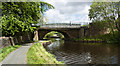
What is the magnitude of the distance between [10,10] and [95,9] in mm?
26153

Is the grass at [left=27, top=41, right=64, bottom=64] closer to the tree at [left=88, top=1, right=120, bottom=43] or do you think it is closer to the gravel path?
the gravel path

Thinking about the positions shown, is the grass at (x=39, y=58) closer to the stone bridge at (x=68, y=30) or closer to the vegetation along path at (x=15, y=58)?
the vegetation along path at (x=15, y=58)

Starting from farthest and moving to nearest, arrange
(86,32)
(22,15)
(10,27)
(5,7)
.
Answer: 1. (86,32)
2. (22,15)
3. (5,7)
4. (10,27)

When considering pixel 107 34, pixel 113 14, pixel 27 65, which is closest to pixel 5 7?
pixel 27 65

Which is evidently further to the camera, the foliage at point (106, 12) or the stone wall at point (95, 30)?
the stone wall at point (95, 30)

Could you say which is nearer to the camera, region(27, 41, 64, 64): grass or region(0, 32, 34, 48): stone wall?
region(27, 41, 64, 64): grass

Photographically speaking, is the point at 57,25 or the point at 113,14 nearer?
the point at 113,14

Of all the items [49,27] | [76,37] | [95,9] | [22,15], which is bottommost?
[76,37]

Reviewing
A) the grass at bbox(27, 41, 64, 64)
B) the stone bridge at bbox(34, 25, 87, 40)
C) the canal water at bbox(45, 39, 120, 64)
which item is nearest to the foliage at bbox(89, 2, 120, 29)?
the stone bridge at bbox(34, 25, 87, 40)

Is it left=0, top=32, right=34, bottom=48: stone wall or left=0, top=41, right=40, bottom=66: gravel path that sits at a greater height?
left=0, top=32, right=34, bottom=48: stone wall

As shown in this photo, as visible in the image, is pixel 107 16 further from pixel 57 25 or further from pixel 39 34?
pixel 39 34

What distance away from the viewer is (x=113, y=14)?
33938 mm

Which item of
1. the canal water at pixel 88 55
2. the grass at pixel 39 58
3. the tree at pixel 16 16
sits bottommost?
the canal water at pixel 88 55

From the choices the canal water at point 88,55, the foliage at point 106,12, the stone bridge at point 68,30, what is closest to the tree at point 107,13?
the foliage at point 106,12
